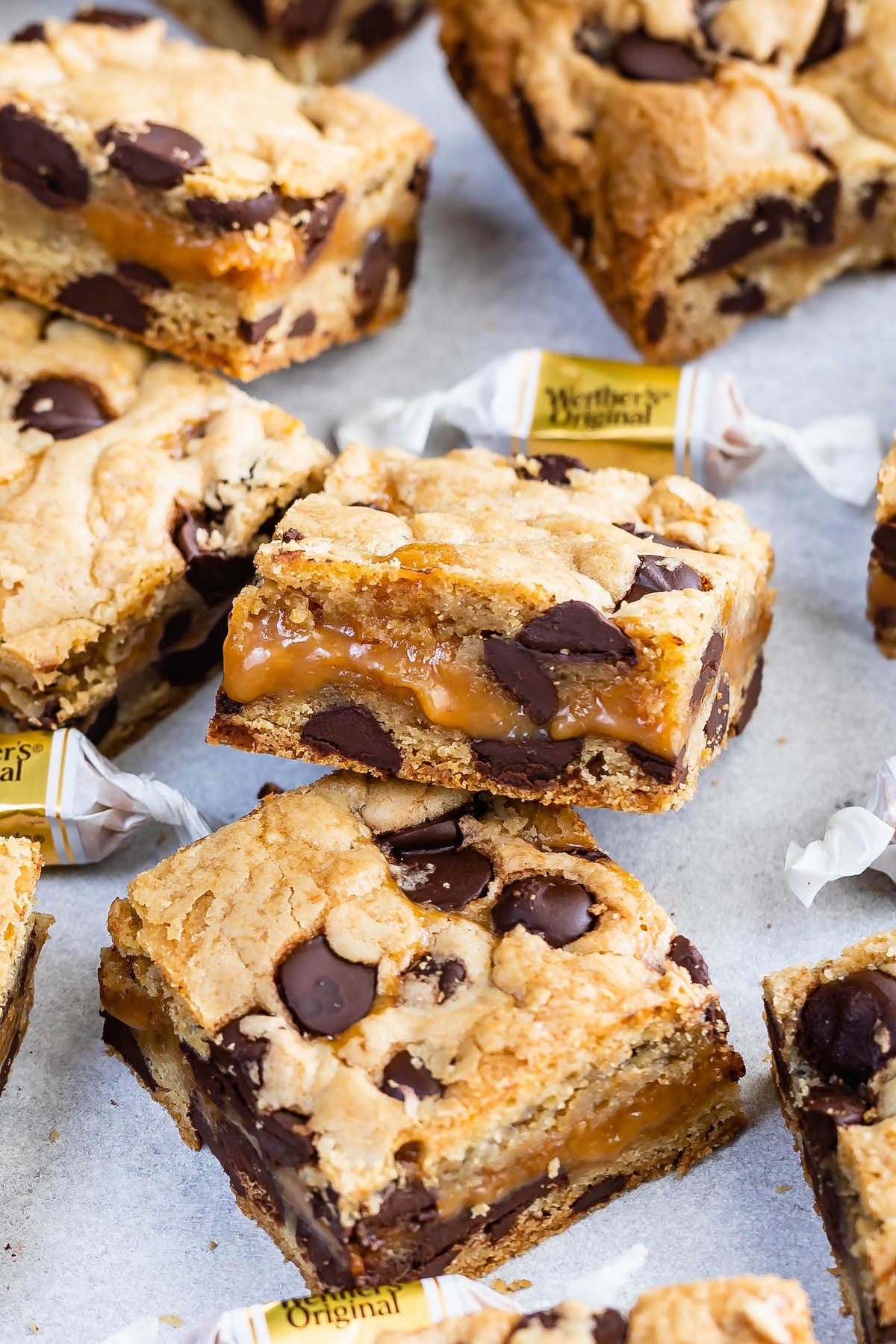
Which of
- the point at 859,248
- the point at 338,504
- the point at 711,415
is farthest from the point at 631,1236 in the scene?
the point at 859,248

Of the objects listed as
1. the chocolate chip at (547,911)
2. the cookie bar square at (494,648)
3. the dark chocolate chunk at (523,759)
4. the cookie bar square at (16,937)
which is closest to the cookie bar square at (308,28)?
the cookie bar square at (494,648)

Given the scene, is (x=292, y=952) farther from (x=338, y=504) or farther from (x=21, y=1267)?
(x=338, y=504)

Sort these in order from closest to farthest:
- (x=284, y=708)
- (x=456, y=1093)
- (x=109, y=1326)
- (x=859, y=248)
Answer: (x=456, y=1093) → (x=109, y=1326) → (x=284, y=708) → (x=859, y=248)

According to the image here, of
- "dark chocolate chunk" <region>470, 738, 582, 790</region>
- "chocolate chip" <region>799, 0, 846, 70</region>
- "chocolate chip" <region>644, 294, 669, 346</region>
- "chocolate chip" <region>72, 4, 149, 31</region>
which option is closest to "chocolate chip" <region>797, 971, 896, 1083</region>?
"dark chocolate chunk" <region>470, 738, 582, 790</region>

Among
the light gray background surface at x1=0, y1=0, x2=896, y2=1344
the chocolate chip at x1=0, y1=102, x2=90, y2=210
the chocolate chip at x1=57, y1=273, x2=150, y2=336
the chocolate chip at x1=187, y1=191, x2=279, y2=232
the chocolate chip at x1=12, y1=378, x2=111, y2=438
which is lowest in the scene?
the light gray background surface at x1=0, y1=0, x2=896, y2=1344

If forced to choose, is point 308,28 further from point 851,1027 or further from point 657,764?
point 851,1027

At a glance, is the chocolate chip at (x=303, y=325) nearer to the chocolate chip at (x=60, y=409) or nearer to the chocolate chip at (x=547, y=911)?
the chocolate chip at (x=60, y=409)

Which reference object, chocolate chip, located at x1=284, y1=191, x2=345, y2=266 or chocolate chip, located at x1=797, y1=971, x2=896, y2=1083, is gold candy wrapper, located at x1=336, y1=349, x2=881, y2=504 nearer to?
chocolate chip, located at x1=284, y1=191, x2=345, y2=266
